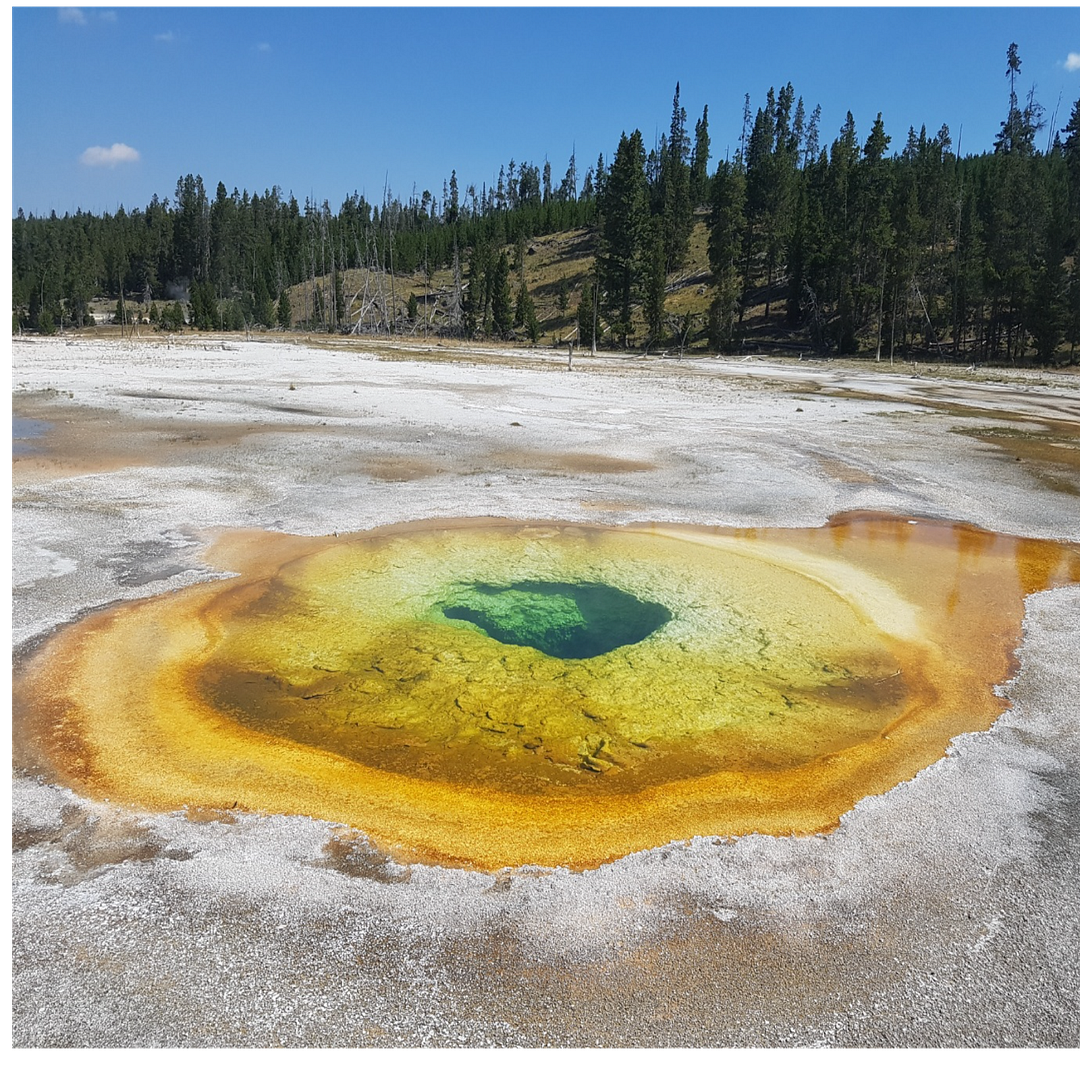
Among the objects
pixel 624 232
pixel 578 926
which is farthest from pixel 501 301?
pixel 578 926

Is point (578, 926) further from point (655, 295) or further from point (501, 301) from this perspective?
point (501, 301)

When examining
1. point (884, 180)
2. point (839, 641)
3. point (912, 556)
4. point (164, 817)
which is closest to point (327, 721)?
point (164, 817)

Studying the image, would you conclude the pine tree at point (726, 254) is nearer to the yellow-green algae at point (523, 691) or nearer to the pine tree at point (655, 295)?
the pine tree at point (655, 295)

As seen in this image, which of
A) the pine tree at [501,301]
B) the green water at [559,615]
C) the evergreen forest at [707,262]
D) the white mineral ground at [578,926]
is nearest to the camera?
the white mineral ground at [578,926]

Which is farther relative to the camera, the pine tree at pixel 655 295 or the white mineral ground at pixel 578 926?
the pine tree at pixel 655 295

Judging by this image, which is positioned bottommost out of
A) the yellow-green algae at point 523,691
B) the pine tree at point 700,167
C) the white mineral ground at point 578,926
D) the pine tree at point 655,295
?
the white mineral ground at point 578,926

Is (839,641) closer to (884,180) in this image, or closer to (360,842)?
(360,842)

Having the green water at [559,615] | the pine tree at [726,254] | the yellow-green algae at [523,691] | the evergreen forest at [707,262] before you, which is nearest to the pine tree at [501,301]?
the evergreen forest at [707,262]

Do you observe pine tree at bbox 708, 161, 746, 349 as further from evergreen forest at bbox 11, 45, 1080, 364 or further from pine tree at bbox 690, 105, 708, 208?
pine tree at bbox 690, 105, 708, 208
